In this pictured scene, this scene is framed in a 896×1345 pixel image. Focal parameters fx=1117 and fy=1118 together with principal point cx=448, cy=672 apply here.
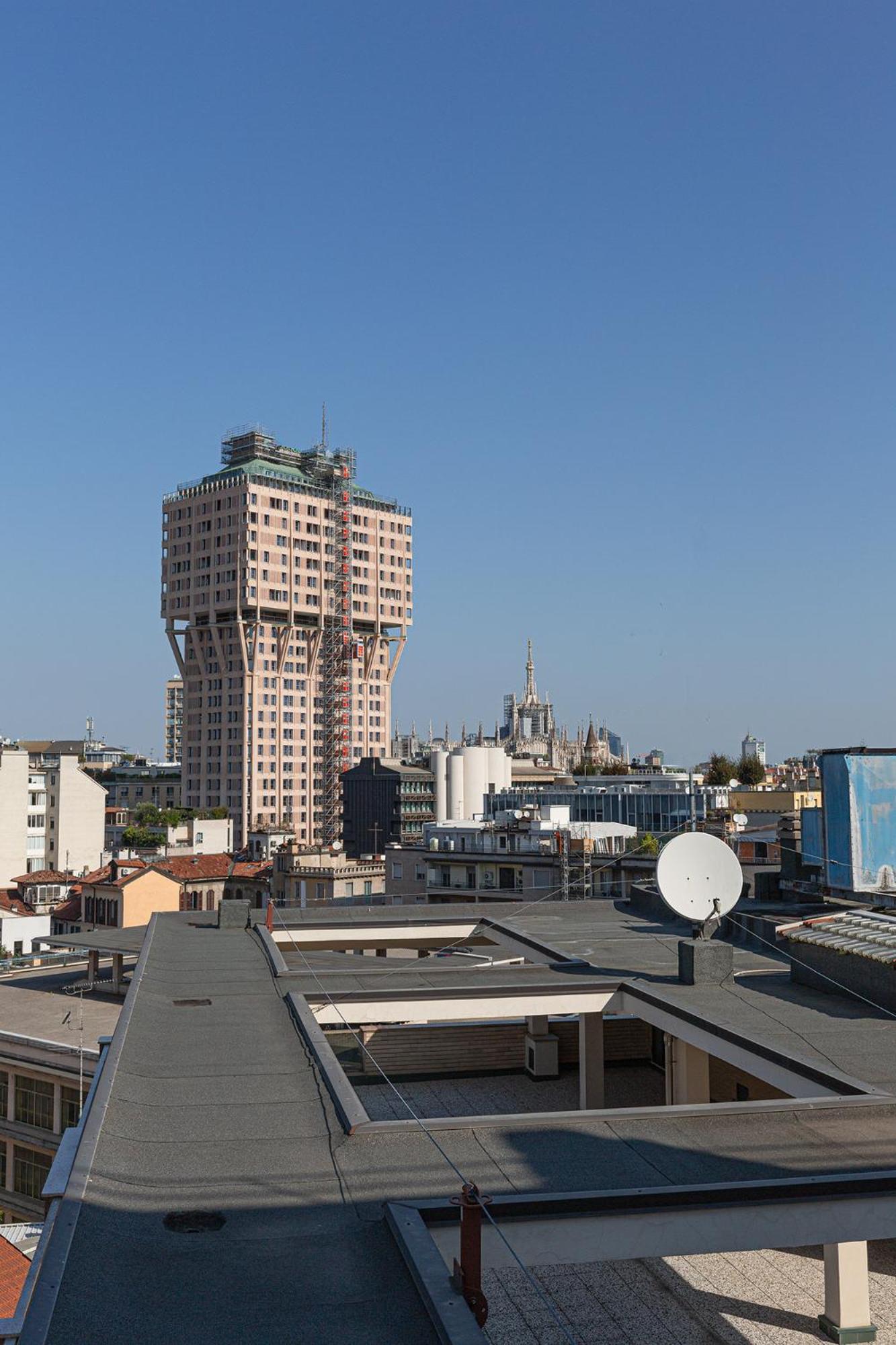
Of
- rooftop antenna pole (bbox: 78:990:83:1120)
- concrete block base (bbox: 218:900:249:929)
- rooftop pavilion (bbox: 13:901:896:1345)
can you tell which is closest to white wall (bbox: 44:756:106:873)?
rooftop antenna pole (bbox: 78:990:83:1120)

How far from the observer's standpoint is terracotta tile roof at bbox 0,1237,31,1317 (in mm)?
20055

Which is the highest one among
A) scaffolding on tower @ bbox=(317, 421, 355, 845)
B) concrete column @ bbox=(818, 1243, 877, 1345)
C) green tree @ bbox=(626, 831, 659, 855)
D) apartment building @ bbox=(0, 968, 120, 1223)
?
scaffolding on tower @ bbox=(317, 421, 355, 845)

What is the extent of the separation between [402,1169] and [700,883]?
11128mm

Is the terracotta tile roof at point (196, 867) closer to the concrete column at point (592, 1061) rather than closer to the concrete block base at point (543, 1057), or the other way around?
the concrete block base at point (543, 1057)

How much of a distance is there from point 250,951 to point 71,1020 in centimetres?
2895

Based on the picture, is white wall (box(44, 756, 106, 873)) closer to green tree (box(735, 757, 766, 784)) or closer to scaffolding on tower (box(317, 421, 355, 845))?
scaffolding on tower (box(317, 421, 355, 845))

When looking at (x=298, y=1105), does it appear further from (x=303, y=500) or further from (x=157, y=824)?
(x=303, y=500)

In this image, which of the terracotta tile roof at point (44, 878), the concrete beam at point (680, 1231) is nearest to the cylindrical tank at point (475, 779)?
the terracotta tile roof at point (44, 878)

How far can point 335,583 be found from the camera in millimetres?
178500

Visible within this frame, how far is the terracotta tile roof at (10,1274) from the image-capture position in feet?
65.8

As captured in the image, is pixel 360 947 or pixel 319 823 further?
pixel 319 823

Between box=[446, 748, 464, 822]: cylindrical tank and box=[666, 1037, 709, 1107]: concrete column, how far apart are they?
411ft

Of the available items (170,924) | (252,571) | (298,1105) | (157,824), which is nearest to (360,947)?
(170,924)

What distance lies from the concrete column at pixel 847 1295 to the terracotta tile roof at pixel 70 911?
7225 cm
